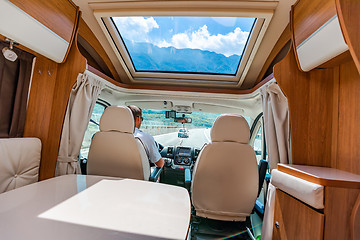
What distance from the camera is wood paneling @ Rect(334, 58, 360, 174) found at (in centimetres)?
122

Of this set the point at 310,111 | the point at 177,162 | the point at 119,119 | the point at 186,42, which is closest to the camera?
the point at 310,111

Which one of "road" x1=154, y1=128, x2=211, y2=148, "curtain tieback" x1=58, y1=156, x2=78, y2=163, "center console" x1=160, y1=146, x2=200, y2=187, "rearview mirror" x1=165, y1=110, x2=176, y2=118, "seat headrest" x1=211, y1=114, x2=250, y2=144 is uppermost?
"rearview mirror" x1=165, y1=110, x2=176, y2=118

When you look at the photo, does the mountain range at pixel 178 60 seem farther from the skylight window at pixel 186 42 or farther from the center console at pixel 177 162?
the center console at pixel 177 162

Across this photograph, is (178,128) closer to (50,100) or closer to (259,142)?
(259,142)

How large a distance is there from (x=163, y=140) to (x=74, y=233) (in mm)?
3325

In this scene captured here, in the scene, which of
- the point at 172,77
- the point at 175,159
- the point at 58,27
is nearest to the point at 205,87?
the point at 172,77

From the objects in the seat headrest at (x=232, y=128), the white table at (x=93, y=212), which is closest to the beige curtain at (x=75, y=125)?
the white table at (x=93, y=212)

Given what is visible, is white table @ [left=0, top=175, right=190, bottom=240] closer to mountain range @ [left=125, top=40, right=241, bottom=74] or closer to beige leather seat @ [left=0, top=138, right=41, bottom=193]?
beige leather seat @ [left=0, top=138, right=41, bottom=193]

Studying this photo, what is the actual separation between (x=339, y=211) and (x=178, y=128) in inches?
119

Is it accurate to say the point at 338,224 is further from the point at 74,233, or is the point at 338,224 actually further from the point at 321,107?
the point at 74,233

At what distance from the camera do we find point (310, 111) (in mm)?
1512

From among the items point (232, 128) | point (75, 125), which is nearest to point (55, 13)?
point (75, 125)

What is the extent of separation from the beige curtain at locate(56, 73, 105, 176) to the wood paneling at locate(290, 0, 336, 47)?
223 cm

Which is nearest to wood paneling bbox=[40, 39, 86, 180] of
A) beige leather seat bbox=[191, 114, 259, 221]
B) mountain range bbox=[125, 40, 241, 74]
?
mountain range bbox=[125, 40, 241, 74]
